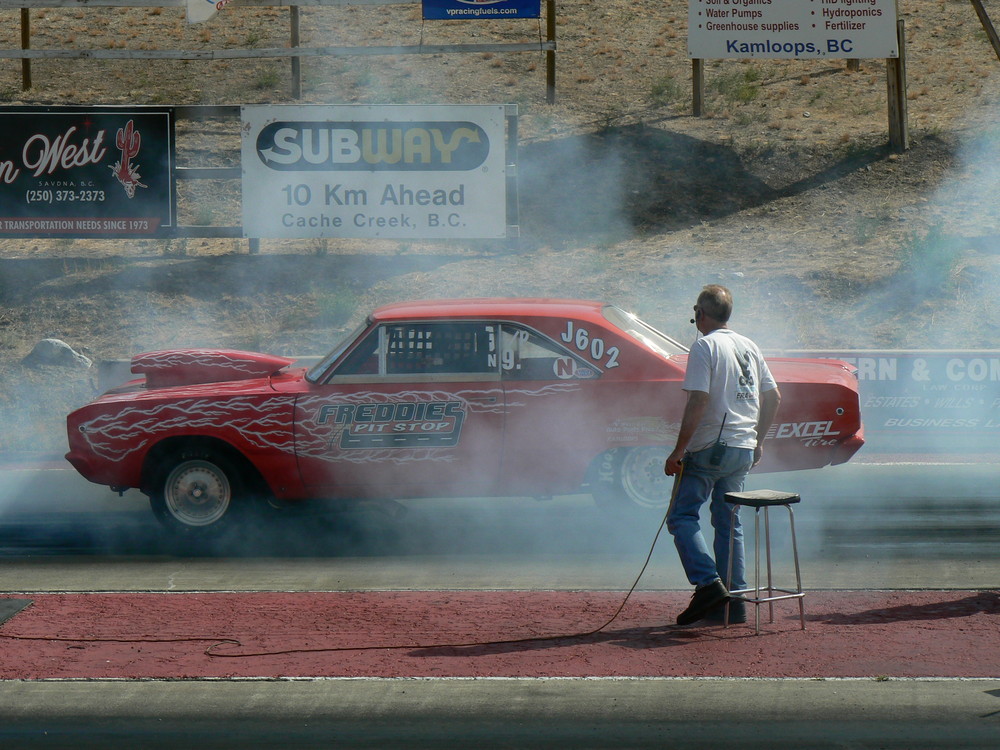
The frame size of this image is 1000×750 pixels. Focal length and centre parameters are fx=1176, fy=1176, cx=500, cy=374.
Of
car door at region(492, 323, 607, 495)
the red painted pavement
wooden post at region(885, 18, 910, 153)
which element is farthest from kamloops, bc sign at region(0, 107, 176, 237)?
wooden post at region(885, 18, 910, 153)

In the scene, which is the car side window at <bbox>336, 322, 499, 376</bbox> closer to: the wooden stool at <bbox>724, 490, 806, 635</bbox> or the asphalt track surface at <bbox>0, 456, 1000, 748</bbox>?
the asphalt track surface at <bbox>0, 456, 1000, 748</bbox>

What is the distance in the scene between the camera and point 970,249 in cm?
1728

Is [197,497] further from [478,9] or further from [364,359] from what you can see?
[478,9]

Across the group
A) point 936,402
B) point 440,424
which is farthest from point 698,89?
point 440,424

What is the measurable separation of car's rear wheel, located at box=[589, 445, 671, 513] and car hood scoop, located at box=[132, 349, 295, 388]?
8.59 feet

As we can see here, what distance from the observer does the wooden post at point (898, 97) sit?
1872cm

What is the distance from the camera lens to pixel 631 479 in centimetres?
804

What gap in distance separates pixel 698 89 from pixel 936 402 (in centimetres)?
1091

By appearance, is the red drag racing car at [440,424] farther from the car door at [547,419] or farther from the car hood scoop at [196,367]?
the car hood scoop at [196,367]

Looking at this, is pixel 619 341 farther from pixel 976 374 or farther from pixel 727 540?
pixel 976 374

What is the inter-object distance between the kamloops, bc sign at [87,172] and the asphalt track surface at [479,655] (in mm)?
9503

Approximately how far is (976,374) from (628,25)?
1756 cm

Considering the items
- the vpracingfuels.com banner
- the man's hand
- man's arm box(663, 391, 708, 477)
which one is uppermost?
the vpracingfuels.com banner

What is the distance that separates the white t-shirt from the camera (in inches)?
227
